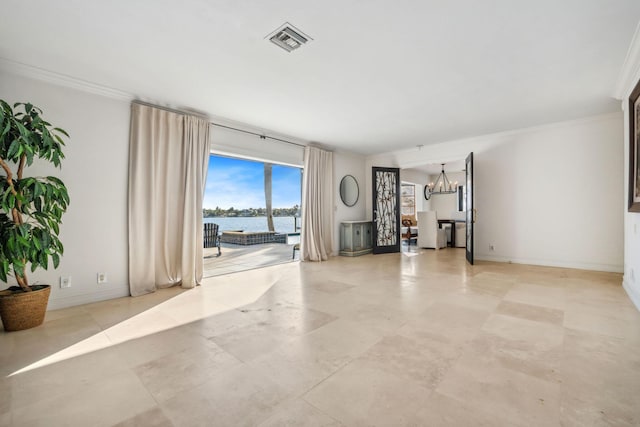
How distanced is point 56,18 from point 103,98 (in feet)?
4.47

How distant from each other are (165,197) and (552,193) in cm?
644

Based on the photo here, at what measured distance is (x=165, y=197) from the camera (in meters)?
3.95

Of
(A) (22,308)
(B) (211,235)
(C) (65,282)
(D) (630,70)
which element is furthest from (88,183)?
(D) (630,70)

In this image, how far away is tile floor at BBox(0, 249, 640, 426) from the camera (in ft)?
4.82

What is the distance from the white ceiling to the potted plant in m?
0.84

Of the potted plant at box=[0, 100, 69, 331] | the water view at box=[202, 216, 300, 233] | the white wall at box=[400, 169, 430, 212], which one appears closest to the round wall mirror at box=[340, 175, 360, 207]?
the white wall at box=[400, 169, 430, 212]

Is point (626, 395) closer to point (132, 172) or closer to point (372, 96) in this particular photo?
point (372, 96)

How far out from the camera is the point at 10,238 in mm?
2357

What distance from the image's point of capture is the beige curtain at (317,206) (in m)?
6.05

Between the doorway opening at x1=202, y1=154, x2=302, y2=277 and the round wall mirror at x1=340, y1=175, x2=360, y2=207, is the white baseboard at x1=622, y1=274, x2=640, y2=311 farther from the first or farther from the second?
the doorway opening at x1=202, y1=154, x2=302, y2=277

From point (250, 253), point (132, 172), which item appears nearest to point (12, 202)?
point (132, 172)

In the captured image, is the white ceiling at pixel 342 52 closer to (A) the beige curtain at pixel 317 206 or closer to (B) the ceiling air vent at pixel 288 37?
(B) the ceiling air vent at pixel 288 37

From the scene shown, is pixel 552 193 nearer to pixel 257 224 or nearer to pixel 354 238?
pixel 354 238

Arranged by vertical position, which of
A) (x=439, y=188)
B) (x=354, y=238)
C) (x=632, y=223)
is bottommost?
(x=354, y=238)
